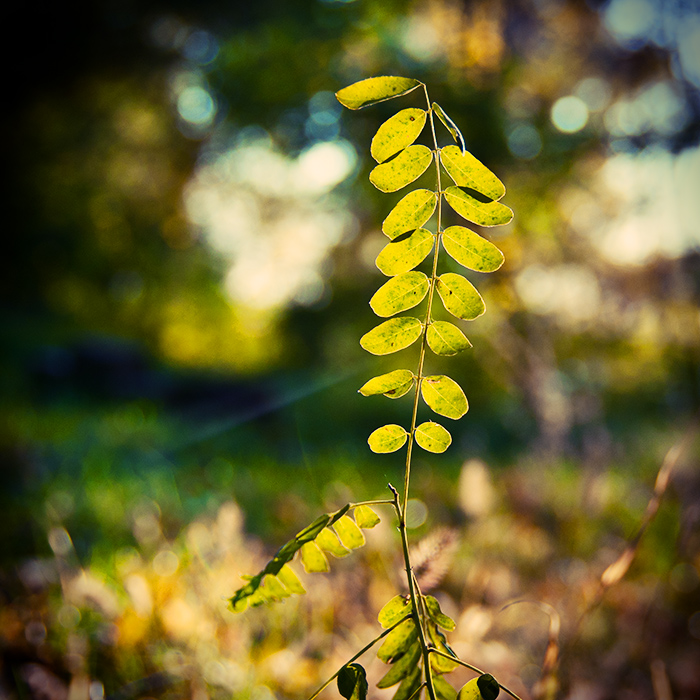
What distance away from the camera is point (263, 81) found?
2.23 meters

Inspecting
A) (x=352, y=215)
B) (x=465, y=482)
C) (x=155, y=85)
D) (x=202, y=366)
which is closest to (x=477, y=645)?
(x=465, y=482)

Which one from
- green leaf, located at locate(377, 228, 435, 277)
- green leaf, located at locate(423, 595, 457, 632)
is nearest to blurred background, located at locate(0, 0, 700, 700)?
green leaf, located at locate(423, 595, 457, 632)

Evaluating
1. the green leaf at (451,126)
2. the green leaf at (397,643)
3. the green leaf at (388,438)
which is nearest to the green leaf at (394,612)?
the green leaf at (397,643)

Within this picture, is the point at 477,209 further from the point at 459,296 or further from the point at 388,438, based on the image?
the point at 388,438

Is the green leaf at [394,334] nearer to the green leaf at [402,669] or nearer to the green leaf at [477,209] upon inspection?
the green leaf at [477,209]

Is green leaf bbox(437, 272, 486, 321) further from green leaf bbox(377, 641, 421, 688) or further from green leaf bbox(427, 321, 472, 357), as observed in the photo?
green leaf bbox(377, 641, 421, 688)

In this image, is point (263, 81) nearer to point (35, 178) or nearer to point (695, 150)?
point (695, 150)

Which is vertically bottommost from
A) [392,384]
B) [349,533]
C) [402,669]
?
[402,669]

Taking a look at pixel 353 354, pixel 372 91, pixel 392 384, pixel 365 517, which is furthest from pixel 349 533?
pixel 353 354

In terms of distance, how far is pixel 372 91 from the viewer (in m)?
0.36

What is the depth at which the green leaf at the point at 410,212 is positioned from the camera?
0.43m

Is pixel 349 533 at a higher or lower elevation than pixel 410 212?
lower

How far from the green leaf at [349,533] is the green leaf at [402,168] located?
276 millimetres

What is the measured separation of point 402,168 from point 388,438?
231mm
